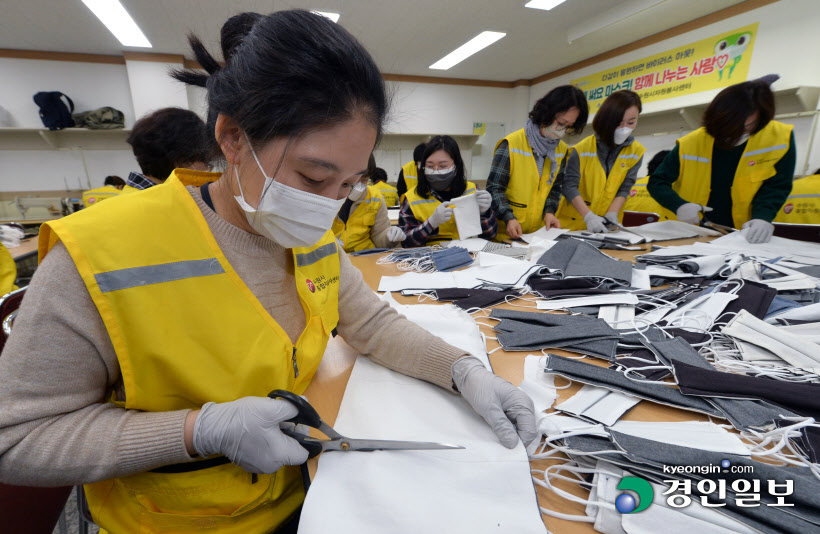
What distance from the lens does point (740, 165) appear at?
2283mm

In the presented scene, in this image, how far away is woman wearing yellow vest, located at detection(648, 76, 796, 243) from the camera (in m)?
2.05

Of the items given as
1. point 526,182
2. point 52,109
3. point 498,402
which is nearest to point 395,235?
point 526,182

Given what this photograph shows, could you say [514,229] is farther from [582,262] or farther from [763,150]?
[763,150]

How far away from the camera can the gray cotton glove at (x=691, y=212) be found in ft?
7.86

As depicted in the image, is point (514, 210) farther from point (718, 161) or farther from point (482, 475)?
point (482, 475)

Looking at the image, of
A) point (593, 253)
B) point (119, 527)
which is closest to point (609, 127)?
point (593, 253)

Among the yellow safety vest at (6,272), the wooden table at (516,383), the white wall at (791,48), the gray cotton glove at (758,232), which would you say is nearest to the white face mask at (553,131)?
the gray cotton glove at (758,232)

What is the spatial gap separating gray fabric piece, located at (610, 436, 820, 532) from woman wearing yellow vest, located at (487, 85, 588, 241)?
188cm

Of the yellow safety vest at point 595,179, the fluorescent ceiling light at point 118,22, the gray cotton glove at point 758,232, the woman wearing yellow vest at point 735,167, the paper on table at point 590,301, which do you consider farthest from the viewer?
the fluorescent ceiling light at point 118,22

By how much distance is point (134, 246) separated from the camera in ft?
2.04

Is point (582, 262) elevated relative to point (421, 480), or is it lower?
elevated

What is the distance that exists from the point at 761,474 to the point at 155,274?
3.40 ft

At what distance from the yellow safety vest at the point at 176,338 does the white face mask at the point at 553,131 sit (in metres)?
2.36

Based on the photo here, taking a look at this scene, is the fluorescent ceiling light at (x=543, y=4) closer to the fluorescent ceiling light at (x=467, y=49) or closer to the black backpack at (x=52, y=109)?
the fluorescent ceiling light at (x=467, y=49)
